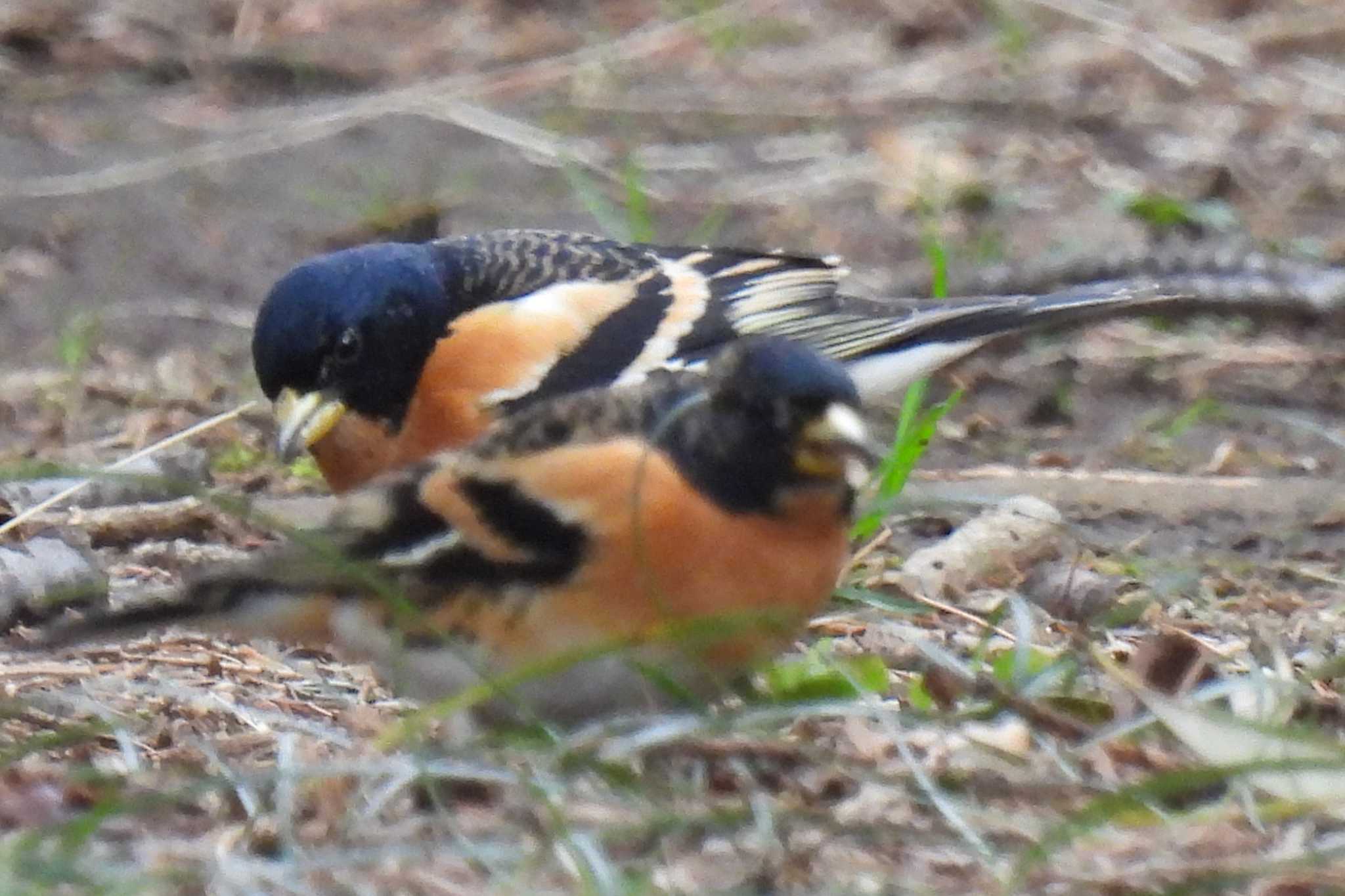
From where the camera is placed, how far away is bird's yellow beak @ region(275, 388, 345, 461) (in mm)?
4012

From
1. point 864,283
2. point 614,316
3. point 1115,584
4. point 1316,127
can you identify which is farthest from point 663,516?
point 1316,127

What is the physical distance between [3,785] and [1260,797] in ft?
4.50

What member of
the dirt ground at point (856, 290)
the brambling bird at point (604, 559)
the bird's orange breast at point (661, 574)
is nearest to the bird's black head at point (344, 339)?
the dirt ground at point (856, 290)

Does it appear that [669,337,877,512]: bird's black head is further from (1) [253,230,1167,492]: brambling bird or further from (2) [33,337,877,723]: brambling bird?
(1) [253,230,1167,492]: brambling bird

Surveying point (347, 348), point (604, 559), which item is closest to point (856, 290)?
point (347, 348)

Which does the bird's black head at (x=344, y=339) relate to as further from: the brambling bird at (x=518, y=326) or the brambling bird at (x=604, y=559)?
the brambling bird at (x=604, y=559)

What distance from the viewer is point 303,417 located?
13.3 ft

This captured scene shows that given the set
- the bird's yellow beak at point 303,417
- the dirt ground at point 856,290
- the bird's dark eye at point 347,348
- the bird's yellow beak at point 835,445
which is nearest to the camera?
the dirt ground at point 856,290

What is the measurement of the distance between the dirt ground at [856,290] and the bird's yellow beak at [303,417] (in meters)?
0.23

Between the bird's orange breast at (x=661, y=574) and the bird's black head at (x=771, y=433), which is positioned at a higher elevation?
the bird's black head at (x=771, y=433)

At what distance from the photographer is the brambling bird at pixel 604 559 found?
2650 millimetres

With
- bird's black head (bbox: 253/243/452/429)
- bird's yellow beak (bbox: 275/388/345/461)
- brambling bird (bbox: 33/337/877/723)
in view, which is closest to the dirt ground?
brambling bird (bbox: 33/337/877/723)

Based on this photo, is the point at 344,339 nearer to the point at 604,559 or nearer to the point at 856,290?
the point at 604,559

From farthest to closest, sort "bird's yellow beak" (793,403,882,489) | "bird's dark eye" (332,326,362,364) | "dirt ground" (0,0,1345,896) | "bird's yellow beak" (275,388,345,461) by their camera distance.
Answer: "bird's dark eye" (332,326,362,364) → "bird's yellow beak" (275,388,345,461) → "bird's yellow beak" (793,403,882,489) → "dirt ground" (0,0,1345,896)
